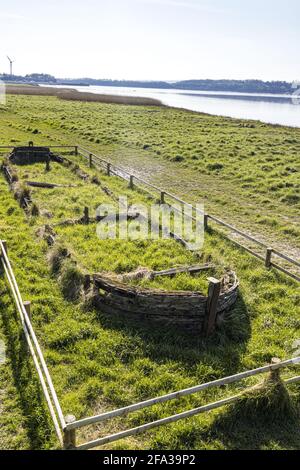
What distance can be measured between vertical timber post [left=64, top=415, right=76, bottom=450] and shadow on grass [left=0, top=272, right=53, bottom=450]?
22.8 inches

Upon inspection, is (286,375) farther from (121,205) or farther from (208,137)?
(208,137)

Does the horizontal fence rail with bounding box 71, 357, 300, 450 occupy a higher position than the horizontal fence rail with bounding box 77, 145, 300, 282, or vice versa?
the horizontal fence rail with bounding box 77, 145, 300, 282

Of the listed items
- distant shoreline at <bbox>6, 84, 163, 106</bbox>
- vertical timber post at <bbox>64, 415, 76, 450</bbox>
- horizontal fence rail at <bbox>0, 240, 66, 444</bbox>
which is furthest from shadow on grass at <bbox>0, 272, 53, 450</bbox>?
distant shoreline at <bbox>6, 84, 163, 106</bbox>

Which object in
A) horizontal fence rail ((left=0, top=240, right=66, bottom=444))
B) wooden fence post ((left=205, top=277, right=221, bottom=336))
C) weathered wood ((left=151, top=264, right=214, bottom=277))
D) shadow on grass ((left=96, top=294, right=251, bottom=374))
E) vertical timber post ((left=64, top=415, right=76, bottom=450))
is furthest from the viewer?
weathered wood ((left=151, top=264, right=214, bottom=277))

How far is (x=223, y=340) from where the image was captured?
8.17 m

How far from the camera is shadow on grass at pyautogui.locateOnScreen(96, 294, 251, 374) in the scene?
7633mm

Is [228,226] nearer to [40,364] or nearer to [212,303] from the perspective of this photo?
[212,303]

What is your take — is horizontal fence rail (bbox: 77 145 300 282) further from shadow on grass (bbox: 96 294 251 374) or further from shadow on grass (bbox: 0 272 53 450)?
shadow on grass (bbox: 0 272 53 450)

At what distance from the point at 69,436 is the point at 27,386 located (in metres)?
1.86

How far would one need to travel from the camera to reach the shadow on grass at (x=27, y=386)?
5930mm

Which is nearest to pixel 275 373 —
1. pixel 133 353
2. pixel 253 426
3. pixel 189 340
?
pixel 253 426

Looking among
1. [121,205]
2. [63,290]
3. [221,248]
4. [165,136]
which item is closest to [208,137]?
[165,136]

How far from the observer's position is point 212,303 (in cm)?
802
